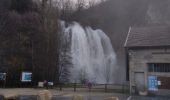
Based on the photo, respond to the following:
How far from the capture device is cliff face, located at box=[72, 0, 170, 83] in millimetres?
62206

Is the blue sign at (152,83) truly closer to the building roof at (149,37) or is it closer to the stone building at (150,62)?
the stone building at (150,62)

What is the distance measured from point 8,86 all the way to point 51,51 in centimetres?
791

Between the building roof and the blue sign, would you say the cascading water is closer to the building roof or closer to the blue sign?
the building roof

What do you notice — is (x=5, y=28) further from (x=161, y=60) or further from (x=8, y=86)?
(x=161, y=60)

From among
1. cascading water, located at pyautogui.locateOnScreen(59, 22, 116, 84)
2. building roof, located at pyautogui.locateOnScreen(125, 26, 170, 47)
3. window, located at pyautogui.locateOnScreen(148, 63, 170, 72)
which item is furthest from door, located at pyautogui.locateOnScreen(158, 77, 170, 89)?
cascading water, located at pyautogui.locateOnScreen(59, 22, 116, 84)

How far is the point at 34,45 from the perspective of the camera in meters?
42.5

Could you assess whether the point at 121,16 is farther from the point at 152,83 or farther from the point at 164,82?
the point at 164,82

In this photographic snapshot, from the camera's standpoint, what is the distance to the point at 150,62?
31891mm

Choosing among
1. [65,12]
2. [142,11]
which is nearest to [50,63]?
[65,12]

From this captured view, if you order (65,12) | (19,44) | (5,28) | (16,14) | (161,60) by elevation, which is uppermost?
(65,12)

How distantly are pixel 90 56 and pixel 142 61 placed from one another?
859 inches

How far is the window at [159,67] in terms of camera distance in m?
31.2

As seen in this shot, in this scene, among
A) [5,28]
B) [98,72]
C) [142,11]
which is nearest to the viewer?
[5,28]

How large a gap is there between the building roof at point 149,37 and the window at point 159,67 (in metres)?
2.09
